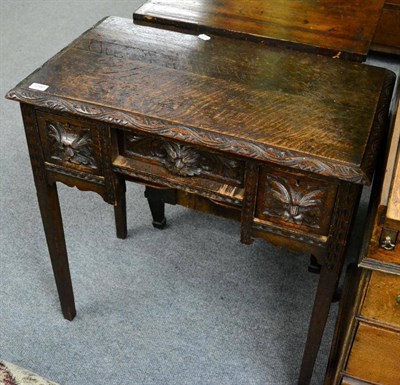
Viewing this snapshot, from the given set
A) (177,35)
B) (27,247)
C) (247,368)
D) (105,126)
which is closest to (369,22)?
(177,35)

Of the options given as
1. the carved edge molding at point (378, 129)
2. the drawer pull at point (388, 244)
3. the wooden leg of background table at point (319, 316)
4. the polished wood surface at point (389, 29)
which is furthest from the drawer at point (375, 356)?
the polished wood surface at point (389, 29)

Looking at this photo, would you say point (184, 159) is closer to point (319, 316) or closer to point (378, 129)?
point (378, 129)

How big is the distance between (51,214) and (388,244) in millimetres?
845

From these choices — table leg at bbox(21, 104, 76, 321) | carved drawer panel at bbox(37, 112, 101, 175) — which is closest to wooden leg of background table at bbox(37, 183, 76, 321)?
table leg at bbox(21, 104, 76, 321)

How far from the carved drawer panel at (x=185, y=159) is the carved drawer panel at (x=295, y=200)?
64mm

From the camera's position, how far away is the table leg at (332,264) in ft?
3.80

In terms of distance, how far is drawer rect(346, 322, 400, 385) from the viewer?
123cm

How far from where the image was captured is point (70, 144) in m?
1.34

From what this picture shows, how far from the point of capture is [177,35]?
5.07 feet

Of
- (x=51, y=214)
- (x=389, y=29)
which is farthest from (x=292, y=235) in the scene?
(x=389, y=29)

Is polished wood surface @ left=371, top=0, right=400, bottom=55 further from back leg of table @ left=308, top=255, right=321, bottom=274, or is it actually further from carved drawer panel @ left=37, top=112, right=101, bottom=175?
carved drawer panel @ left=37, top=112, right=101, bottom=175

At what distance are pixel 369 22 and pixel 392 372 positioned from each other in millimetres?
935

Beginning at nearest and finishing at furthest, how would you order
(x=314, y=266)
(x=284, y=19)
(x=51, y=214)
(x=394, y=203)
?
(x=394, y=203) → (x=51, y=214) → (x=284, y=19) → (x=314, y=266)

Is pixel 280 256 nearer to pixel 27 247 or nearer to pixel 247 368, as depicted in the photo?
pixel 247 368
